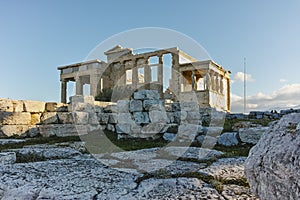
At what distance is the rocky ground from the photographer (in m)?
2.78

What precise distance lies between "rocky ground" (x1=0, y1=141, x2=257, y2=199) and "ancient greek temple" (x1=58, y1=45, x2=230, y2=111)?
66.9 ft

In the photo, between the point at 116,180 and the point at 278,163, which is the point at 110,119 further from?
the point at 278,163

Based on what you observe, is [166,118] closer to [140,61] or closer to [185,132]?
[185,132]

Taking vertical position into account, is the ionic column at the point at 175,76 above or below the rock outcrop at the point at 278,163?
above

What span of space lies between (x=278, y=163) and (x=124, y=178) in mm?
2218

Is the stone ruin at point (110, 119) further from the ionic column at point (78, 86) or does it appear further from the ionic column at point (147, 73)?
the ionic column at point (78, 86)

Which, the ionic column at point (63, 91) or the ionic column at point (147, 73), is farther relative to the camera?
the ionic column at point (63, 91)

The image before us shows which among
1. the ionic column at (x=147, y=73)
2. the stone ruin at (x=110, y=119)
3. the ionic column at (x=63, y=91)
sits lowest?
the stone ruin at (x=110, y=119)

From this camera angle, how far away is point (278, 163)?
1646 mm

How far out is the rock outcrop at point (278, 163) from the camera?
1562 mm

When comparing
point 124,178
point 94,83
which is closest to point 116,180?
point 124,178

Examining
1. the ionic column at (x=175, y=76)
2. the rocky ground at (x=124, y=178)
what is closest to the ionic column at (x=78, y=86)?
the ionic column at (x=175, y=76)

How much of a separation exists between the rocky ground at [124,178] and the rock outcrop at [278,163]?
799mm

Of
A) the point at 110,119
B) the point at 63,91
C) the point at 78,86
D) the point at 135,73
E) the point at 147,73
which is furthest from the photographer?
the point at 63,91
